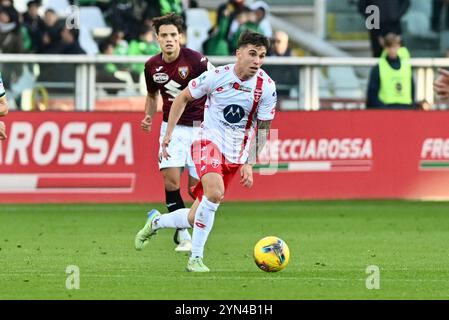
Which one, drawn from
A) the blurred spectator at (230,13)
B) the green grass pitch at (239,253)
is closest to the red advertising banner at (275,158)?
the green grass pitch at (239,253)

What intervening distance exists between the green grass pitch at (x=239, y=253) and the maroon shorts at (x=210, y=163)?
2.72 ft

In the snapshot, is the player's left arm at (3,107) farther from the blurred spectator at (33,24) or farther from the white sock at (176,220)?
the blurred spectator at (33,24)

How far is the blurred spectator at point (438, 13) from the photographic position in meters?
26.1

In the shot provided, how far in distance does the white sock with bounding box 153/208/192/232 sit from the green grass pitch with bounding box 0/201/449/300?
0.35 metres

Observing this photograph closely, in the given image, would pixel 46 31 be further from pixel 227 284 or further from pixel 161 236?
pixel 227 284

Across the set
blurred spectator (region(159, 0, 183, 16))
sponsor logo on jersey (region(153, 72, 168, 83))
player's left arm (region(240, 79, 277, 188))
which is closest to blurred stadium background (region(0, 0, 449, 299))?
blurred spectator (region(159, 0, 183, 16))

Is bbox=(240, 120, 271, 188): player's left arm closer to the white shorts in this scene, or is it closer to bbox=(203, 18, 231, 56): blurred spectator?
the white shorts

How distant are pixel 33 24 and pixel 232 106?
1185 centimetres

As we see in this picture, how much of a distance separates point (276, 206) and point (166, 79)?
6.29 m

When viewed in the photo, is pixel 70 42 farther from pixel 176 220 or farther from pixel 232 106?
pixel 232 106

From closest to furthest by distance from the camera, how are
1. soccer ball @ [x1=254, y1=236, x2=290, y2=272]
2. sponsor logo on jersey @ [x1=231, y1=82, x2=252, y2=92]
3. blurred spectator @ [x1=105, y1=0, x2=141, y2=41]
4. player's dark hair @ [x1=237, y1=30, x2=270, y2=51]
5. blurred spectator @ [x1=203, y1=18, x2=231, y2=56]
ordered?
soccer ball @ [x1=254, y1=236, x2=290, y2=272] → player's dark hair @ [x1=237, y1=30, x2=270, y2=51] → sponsor logo on jersey @ [x1=231, y1=82, x2=252, y2=92] → blurred spectator @ [x1=203, y1=18, x2=231, y2=56] → blurred spectator @ [x1=105, y1=0, x2=141, y2=41]

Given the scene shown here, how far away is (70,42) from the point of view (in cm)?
2284

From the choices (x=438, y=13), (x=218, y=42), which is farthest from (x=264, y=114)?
(x=438, y=13)

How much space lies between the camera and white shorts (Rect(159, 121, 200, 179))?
580 inches
